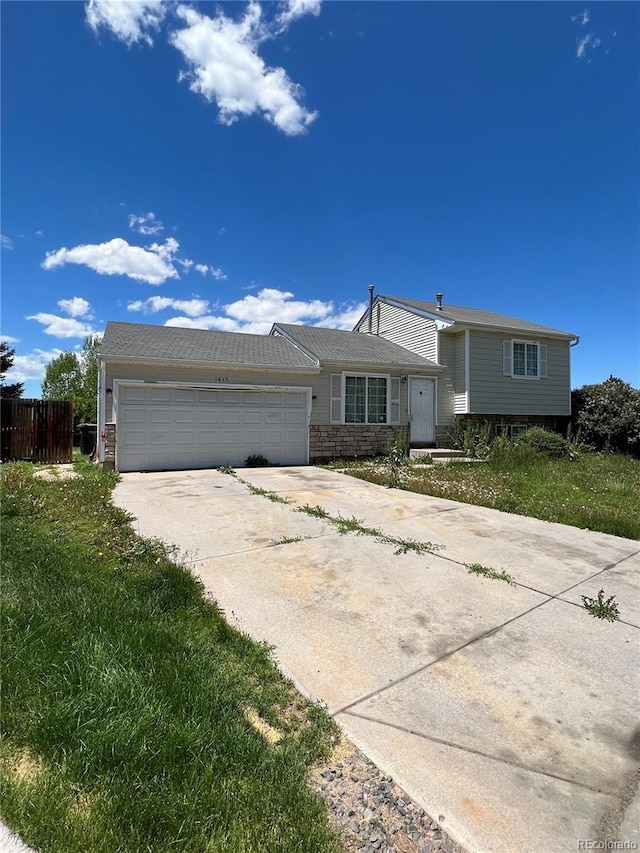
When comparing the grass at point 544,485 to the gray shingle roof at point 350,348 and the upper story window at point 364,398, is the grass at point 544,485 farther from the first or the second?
the gray shingle roof at point 350,348

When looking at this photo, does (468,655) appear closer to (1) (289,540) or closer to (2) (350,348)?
(1) (289,540)

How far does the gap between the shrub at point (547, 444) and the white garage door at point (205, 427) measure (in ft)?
22.8

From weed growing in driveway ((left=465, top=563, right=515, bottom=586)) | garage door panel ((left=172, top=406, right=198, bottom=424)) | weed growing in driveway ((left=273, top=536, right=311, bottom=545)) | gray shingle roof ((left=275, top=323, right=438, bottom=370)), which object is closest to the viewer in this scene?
weed growing in driveway ((left=465, top=563, right=515, bottom=586))

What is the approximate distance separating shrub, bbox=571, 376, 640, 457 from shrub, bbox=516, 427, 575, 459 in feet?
10.4

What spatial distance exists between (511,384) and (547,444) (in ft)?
11.6

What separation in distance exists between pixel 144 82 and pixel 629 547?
11.8 metres

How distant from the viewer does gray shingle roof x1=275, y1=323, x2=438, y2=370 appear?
547 inches

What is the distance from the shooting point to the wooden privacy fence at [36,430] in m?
12.0

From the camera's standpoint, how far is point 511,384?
15797 millimetres

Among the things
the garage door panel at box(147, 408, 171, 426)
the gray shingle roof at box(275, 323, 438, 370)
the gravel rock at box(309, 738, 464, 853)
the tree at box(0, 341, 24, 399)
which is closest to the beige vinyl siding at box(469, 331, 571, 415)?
the gray shingle roof at box(275, 323, 438, 370)

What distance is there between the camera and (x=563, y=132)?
10.4 meters

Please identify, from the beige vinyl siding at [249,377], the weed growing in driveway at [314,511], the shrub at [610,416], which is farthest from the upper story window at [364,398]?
the shrub at [610,416]

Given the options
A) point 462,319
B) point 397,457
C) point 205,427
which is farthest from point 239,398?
point 462,319

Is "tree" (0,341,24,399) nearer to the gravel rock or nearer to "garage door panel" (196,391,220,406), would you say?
"garage door panel" (196,391,220,406)
